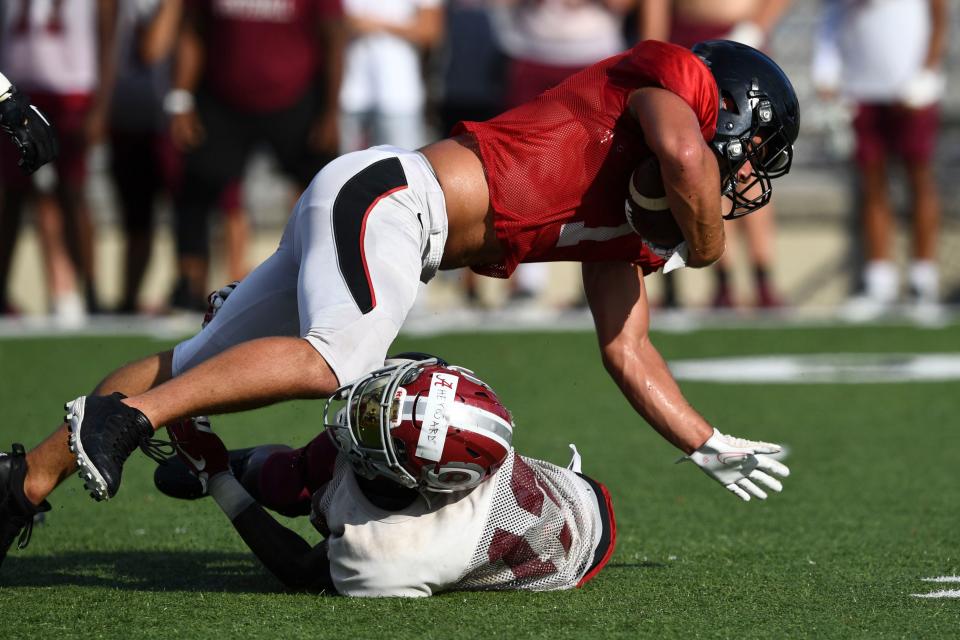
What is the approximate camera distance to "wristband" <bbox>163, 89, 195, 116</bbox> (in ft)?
28.1

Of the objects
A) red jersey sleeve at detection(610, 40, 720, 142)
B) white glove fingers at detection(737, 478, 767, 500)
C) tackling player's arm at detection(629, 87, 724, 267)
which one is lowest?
white glove fingers at detection(737, 478, 767, 500)

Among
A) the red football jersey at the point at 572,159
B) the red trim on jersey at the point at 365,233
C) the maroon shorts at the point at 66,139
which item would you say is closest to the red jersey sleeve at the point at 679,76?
the red football jersey at the point at 572,159

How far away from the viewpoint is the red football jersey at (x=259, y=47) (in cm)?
848

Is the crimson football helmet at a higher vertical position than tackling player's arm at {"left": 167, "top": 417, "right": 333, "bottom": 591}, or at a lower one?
higher

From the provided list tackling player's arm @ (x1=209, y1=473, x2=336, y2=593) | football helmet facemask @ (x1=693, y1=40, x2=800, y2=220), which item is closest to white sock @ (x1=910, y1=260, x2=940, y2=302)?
football helmet facemask @ (x1=693, y1=40, x2=800, y2=220)

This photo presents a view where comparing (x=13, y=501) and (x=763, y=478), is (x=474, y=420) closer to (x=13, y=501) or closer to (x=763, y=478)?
(x=763, y=478)

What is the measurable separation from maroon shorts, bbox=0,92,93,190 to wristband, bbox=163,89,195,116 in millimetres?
678

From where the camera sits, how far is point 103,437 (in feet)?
10.6

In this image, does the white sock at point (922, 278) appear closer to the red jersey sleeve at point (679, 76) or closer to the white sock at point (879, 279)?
the white sock at point (879, 279)

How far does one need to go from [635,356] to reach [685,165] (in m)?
0.62

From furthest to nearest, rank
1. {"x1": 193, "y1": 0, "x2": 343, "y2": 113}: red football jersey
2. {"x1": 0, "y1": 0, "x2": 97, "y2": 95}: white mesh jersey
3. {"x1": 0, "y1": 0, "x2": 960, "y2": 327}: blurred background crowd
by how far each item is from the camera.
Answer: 1. {"x1": 0, "y1": 0, "x2": 97, "y2": 95}: white mesh jersey
2. {"x1": 0, "y1": 0, "x2": 960, "y2": 327}: blurred background crowd
3. {"x1": 193, "y1": 0, "x2": 343, "y2": 113}: red football jersey

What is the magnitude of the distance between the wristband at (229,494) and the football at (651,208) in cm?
108

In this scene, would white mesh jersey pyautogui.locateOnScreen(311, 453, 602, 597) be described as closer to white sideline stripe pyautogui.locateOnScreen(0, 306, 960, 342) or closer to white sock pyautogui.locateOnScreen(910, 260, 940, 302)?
white sideline stripe pyautogui.locateOnScreen(0, 306, 960, 342)

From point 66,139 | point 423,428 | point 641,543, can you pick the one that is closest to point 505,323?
point 66,139
